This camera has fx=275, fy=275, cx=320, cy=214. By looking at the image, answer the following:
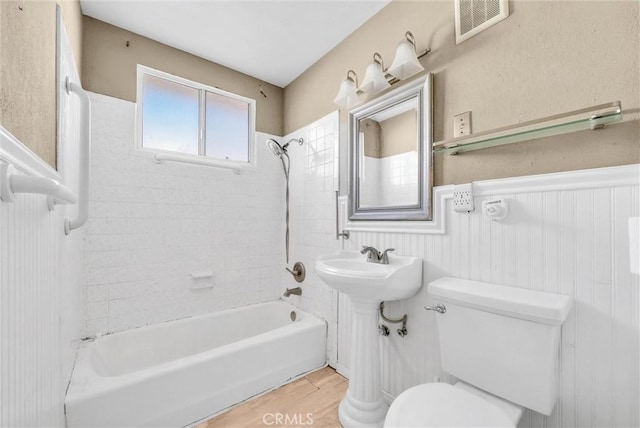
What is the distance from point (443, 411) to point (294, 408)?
1.01 meters

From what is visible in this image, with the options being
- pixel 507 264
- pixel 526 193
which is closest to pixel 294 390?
pixel 507 264

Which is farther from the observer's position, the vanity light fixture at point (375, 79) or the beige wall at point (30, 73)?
the vanity light fixture at point (375, 79)

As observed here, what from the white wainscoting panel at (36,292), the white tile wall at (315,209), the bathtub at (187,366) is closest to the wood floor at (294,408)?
the bathtub at (187,366)

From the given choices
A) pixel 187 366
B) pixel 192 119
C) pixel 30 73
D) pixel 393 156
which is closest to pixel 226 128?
pixel 192 119

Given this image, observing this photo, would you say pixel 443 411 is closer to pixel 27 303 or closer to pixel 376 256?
pixel 376 256

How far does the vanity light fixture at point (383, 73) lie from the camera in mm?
1465

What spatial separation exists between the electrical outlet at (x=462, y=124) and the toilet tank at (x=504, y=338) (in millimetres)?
713

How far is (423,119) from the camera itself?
1.51 meters

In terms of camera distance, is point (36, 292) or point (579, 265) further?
point (579, 265)

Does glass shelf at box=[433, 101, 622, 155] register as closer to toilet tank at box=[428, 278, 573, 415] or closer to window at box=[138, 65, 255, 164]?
toilet tank at box=[428, 278, 573, 415]

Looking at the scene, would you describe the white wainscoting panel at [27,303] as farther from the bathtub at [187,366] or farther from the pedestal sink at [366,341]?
the pedestal sink at [366,341]

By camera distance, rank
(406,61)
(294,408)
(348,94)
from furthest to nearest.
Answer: (348,94) → (294,408) → (406,61)

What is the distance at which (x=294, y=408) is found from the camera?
1.62m

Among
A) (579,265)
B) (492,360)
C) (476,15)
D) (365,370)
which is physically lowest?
(365,370)
